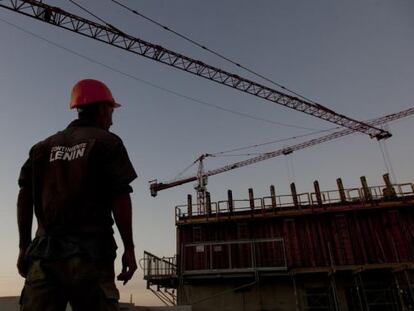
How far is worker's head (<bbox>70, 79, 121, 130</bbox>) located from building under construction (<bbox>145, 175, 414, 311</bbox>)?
1694 centimetres

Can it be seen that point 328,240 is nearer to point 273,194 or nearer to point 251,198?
point 273,194

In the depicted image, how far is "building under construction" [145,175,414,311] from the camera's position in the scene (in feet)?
62.0

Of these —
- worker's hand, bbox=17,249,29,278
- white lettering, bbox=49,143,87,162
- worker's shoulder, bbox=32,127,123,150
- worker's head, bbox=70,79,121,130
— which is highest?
worker's head, bbox=70,79,121,130

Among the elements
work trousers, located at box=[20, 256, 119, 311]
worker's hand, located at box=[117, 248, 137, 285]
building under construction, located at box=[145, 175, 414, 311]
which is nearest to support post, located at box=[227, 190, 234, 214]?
building under construction, located at box=[145, 175, 414, 311]

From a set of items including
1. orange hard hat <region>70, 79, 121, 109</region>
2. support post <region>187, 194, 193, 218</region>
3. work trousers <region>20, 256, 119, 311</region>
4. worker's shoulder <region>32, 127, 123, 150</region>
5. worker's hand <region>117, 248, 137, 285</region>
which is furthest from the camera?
support post <region>187, 194, 193, 218</region>

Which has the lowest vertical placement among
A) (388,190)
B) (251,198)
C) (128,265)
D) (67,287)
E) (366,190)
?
(67,287)

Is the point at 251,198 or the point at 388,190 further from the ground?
the point at 251,198

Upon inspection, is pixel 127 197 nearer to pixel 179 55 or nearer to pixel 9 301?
pixel 9 301

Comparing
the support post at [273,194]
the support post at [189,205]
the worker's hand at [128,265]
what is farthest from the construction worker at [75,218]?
the support post at [189,205]

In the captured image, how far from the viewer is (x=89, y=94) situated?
273 cm

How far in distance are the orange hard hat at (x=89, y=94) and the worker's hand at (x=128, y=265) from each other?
4.34ft

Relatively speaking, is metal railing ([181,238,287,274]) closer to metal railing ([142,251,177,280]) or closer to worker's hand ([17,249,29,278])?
metal railing ([142,251,177,280])

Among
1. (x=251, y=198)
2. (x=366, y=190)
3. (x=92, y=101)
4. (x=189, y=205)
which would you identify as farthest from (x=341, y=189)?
(x=92, y=101)

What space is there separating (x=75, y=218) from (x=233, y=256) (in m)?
20.2
